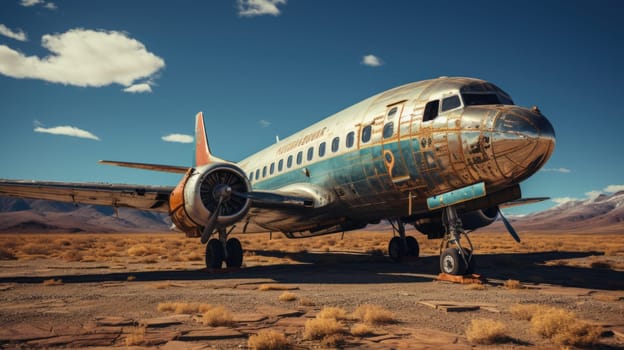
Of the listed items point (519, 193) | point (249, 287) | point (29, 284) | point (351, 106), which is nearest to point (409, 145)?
point (519, 193)

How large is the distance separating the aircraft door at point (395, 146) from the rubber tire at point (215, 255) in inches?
243

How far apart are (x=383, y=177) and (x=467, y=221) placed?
5576mm

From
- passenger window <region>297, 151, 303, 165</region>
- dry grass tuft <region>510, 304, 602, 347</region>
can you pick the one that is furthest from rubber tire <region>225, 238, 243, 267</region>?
dry grass tuft <region>510, 304, 602, 347</region>

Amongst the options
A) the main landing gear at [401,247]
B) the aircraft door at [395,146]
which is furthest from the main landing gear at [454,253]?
the main landing gear at [401,247]

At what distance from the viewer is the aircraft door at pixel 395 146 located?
36.3 ft

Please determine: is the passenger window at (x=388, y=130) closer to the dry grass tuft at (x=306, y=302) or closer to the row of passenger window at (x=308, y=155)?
the row of passenger window at (x=308, y=155)

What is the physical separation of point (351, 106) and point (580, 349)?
10865mm

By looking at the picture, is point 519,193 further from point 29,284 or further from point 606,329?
point 29,284

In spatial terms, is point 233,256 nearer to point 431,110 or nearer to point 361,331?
point 431,110

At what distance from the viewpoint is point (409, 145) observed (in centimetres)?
1077

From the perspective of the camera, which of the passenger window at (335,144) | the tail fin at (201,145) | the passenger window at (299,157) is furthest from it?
the tail fin at (201,145)

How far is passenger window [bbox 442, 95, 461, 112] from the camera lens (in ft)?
33.7

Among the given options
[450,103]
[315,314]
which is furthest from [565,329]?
[450,103]

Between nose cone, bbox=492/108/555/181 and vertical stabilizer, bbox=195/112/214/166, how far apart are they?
17060 millimetres
